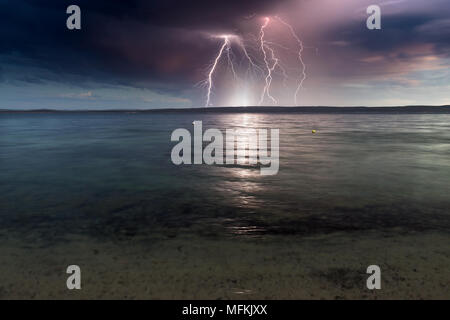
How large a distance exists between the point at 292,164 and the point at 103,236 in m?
9.97

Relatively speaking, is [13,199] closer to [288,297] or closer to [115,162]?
[115,162]

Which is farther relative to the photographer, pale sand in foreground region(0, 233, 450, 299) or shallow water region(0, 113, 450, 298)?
shallow water region(0, 113, 450, 298)

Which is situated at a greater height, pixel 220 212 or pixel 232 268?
pixel 220 212

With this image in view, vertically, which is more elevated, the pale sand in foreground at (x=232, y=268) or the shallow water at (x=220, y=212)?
the shallow water at (x=220, y=212)

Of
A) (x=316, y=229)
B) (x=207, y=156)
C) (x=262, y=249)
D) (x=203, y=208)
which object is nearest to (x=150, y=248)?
(x=262, y=249)

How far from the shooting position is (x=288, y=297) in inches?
158

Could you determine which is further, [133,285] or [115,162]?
[115,162]

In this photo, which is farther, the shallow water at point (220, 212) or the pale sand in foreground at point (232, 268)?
the shallow water at point (220, 212)

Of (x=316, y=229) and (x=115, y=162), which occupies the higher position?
(x=115, y=162)

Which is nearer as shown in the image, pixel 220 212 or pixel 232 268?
pixel 232 268

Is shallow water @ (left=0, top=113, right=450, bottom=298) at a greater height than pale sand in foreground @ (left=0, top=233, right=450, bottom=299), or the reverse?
shallow water @ (left=0, top=113, right=450, bottom=298)
